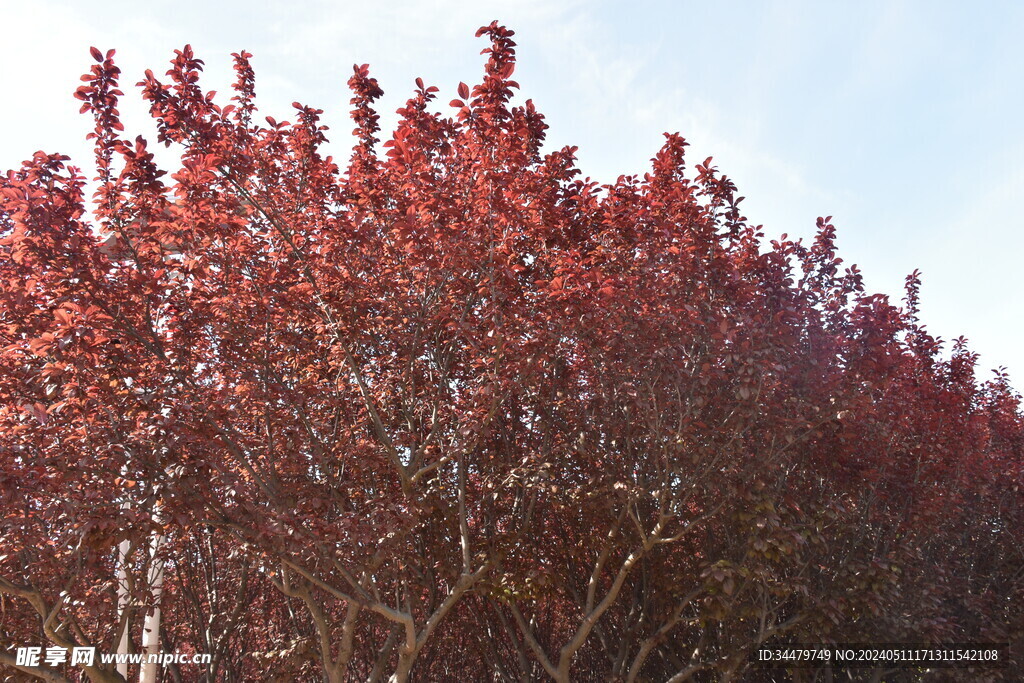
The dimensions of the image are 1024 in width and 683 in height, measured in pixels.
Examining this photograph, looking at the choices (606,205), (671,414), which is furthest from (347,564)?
(606,205)

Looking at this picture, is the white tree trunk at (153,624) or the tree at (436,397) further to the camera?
the white tree trunk at (153,624)

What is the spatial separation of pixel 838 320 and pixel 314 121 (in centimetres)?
467

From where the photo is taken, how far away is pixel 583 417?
244 inches

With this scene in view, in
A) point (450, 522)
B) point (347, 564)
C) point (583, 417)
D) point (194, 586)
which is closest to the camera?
point (347, 564)

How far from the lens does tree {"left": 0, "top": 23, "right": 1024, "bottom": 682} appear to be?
4848mm

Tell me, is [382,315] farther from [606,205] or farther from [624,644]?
[624,644]

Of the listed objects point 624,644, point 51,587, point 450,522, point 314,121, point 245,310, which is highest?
point 314,121

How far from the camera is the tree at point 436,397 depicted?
4.85 meters

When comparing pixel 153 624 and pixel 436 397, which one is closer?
pixel 436 397

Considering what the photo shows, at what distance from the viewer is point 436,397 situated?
5852 millimetres

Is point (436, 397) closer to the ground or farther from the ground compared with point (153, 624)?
farther from the ground

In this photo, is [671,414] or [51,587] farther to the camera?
[51,587]

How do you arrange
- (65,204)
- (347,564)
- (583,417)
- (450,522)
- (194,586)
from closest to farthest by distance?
(65,204)
(347,564)
(583,417)
(450,522)
(194,586)

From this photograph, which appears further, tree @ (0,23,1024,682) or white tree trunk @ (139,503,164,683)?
white tree trunk @ (139,503,164,683)
